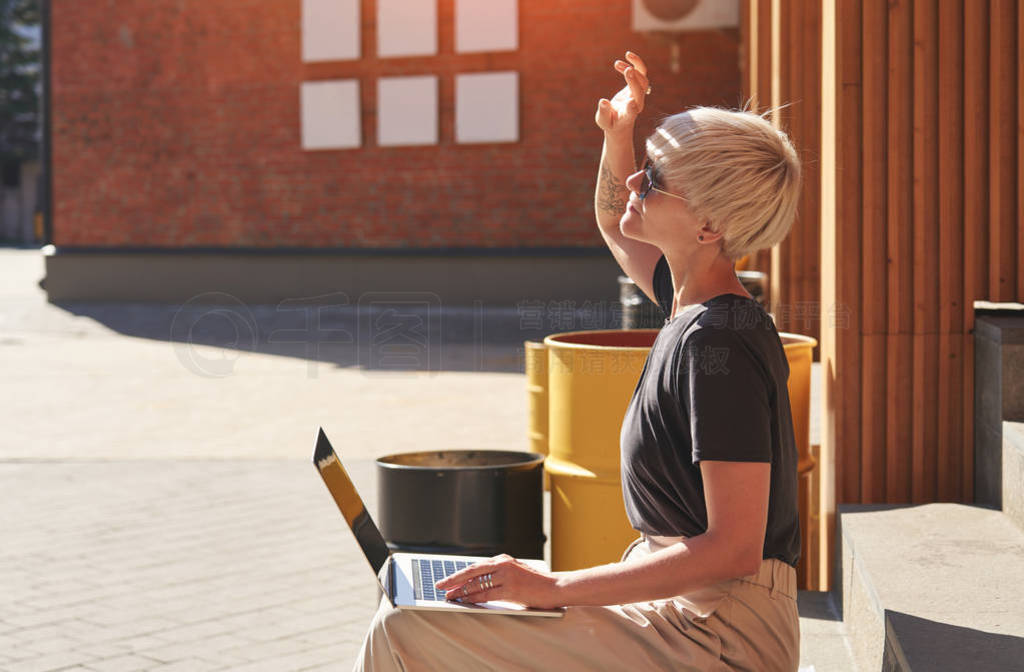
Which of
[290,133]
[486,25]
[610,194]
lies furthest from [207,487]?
[290,133]

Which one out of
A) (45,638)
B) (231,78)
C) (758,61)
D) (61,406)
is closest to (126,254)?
(231,78)

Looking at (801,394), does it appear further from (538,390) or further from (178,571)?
(178,571)

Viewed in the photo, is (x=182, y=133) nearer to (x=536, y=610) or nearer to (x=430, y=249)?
(x=430, y=249)

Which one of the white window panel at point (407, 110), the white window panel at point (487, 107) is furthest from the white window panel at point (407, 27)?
the white window panel at point (487, 107)

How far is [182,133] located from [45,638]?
1640 centimetres

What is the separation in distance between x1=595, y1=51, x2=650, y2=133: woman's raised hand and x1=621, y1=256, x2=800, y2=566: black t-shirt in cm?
70

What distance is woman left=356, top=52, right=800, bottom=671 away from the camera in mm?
1906

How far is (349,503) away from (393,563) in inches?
5.8

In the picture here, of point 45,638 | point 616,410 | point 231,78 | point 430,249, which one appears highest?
point 231,78

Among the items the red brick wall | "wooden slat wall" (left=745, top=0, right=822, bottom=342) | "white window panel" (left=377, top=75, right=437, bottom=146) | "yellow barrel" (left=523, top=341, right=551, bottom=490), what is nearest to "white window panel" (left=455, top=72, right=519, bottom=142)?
the red brick wall

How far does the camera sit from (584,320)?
15859 millimetres

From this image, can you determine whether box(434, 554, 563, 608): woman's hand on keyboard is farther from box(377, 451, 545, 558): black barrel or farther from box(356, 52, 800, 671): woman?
box(377, 451, 545, 558): black barrel

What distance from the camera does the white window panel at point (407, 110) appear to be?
58.8 ft

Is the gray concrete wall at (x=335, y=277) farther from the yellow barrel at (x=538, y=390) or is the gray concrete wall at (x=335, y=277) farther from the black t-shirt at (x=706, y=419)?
the black t-shirt at (x=706, y=419)
